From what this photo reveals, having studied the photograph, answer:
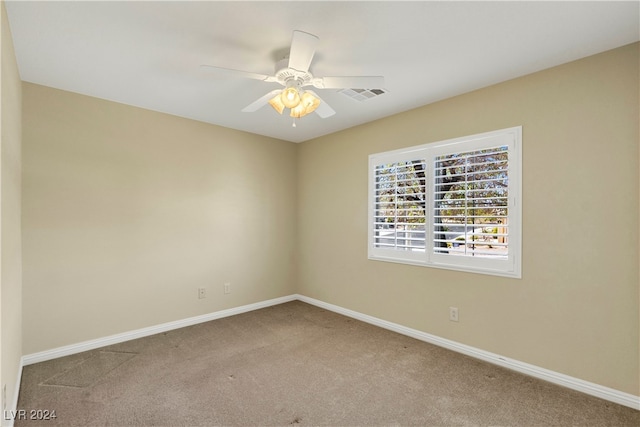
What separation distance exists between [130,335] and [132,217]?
120 cm

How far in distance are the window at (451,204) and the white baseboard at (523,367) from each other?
2.36 feet

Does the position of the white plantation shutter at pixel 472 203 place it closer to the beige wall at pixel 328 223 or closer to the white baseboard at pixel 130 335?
the beige wall at pixel 328 223

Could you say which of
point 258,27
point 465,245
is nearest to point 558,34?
point 465,245

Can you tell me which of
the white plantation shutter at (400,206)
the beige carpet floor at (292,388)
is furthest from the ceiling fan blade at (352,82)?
the beige carpet floor at (292,388)

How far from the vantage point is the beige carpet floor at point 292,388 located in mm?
2020

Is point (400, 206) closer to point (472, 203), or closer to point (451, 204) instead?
point (451, 204)

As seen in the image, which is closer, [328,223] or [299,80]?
[299,80]

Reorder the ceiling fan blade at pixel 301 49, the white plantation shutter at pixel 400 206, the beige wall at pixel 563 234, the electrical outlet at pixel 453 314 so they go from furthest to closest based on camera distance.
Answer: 1. the white plantation shutter at pixel 400 206
2. the electrical outlet at pixel 453 314
3. the beige wall at pixel 563 234
4. the ceiling fan blade at pixel 301 49

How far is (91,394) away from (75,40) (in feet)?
8.01

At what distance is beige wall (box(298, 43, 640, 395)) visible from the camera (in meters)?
2.15

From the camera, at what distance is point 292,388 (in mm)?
2359

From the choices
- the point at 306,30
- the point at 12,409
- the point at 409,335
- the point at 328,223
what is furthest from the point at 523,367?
the point at 12,409

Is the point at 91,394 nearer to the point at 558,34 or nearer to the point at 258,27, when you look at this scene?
the point at 258,27

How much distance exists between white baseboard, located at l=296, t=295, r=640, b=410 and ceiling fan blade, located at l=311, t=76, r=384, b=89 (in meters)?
2.45
